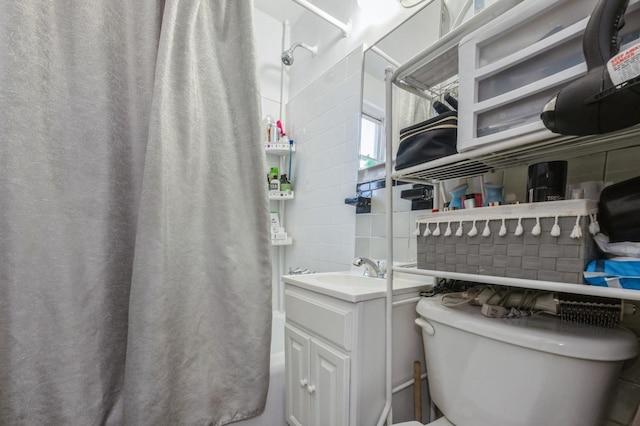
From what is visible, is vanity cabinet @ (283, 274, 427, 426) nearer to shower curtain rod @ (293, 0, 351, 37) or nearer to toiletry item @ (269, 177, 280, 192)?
toiletry item @ (269, 177, 280, 192)

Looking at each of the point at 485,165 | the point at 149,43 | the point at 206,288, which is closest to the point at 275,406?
the point at 206,288

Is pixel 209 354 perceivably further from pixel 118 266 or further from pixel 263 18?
pixel 263 18

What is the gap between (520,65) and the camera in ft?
1.98

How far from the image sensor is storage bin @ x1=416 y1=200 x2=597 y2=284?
53 centimetres

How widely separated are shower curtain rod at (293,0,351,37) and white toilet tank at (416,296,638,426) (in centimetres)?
169

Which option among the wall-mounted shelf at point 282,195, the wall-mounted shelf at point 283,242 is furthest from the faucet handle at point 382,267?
the wall-mounted shelf at point 282,195

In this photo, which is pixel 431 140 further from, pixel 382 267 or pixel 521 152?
pixel 382 267

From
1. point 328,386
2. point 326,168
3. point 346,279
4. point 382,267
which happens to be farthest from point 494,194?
point 326,168

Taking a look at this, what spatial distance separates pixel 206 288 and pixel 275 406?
0.94 metres

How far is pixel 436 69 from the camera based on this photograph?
3.03 ft

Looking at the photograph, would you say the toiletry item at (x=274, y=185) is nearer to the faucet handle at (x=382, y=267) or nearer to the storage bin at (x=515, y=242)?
the faucet handle at (x=382, y=267)

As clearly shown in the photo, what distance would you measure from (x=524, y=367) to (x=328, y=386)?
57 centimetres

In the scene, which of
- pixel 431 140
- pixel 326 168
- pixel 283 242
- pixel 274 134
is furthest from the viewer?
pixel 274 134

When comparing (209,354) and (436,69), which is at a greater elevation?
(436,69)
